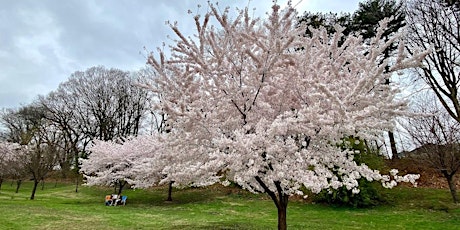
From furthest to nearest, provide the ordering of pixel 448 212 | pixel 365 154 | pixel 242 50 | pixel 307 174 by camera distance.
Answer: pixel 365 154 < pixel 448 212 < pixel 242 50 < pixel 307 174

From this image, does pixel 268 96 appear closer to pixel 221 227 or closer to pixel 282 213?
pixel 282 213

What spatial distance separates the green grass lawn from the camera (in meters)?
10.1

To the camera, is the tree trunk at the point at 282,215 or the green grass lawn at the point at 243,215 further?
the green grass lawn at the point at 243,215

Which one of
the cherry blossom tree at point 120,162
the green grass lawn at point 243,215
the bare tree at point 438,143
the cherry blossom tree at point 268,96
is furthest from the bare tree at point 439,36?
the cherry blossom tree at point 120,162

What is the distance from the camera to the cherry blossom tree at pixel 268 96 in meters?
5.34

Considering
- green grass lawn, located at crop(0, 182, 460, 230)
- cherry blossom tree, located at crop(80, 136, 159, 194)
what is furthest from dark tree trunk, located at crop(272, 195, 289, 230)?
cherry blossom tree, located at crop(80, 136, 159, 194)

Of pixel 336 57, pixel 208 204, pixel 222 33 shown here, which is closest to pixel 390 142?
pixel 208 204

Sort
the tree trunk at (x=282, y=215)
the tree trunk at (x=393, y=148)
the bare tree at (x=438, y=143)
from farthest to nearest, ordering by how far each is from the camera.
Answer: the tree trunk at (x=393, y=148) → the bare tree at (x=438, y=143) → the tree trunk at (x=282, y=215)

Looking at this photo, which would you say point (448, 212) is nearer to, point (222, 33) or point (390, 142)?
point (390, 142)

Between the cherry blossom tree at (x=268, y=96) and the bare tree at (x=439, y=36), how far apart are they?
8744 mm

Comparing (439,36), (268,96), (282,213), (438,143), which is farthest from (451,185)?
(268,96)

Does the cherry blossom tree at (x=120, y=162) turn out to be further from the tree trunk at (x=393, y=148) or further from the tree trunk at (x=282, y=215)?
the tree trunk at (x=393, y=148)

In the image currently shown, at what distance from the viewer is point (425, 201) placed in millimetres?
14352

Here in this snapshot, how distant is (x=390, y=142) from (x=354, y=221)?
416 inches
